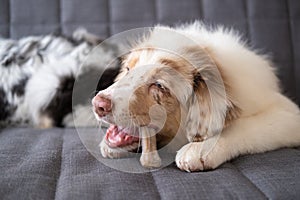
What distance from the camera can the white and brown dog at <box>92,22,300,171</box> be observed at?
1.05m

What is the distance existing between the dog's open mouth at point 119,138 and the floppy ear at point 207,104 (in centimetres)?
17

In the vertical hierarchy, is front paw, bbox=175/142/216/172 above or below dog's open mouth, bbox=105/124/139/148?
below

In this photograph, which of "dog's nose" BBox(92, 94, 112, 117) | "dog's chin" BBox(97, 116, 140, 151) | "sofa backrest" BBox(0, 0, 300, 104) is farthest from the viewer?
"sofa backrest" BBox(0, 0, 300, 104)

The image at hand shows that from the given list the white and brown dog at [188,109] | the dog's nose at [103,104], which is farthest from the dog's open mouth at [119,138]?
the dog's nose at [103,104]

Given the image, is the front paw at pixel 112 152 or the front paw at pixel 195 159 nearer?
the front paw at pixel 195 159

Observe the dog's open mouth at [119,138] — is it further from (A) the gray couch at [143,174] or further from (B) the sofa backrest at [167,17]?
(B) the sofa backrest at [167,17]

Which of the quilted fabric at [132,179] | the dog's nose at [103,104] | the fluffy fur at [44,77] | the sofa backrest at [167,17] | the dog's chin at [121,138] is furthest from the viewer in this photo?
the sofa backrest at [167,17]

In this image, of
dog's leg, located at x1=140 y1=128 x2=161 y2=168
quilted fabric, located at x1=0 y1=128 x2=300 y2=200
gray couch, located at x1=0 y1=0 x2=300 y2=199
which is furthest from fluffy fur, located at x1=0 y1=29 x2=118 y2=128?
dog's leg, located at x1=140 y1=128 x2=161 y2=168

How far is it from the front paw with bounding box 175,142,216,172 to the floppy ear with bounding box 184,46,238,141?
4 centimetres

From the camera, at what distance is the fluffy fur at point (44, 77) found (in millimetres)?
1698

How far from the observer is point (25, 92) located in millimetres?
1733

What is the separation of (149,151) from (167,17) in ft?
3.30

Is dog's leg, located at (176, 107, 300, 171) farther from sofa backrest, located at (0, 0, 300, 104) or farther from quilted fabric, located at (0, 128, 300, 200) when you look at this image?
sofa backrest, located at (0, 0, 300, 104)

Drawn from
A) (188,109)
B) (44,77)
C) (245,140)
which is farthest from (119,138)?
(44,77)
